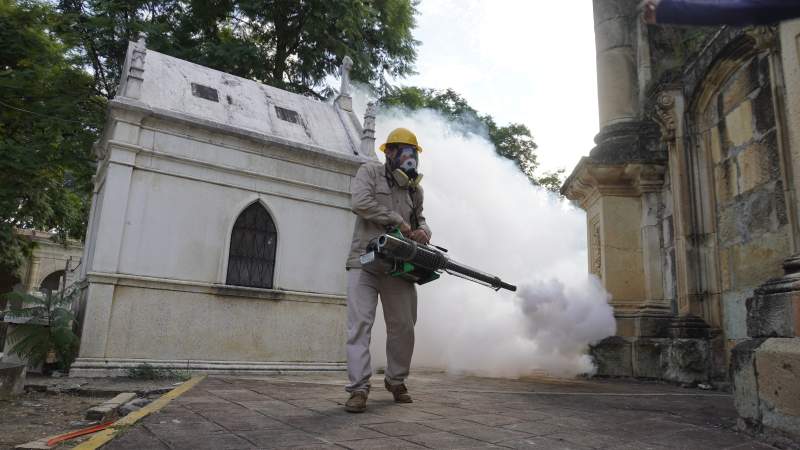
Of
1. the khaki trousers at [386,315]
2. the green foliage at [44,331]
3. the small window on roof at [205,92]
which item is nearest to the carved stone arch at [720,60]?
the khaki trousers at [386,315]

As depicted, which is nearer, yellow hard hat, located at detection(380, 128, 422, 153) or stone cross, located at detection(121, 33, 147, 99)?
yellow hard hat, located at detection(380, 128, 422, 153)

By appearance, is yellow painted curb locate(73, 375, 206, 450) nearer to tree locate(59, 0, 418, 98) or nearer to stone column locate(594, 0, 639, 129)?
stone column locate(594, 0, 639, 129)

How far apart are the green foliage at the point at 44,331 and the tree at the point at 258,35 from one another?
11.2m

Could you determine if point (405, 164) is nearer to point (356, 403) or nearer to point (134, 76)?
point (356, 403)

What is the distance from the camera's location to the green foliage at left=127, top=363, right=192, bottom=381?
775 centimetres

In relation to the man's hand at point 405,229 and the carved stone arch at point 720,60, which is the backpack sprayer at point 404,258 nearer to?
the man's hand at point 405,229

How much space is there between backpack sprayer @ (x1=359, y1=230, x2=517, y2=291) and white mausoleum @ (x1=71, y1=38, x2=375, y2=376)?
521 cm

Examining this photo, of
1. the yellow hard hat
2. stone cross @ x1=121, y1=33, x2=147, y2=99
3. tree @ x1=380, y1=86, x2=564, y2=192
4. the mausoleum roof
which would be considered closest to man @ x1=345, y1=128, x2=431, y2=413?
the yellow hard hat

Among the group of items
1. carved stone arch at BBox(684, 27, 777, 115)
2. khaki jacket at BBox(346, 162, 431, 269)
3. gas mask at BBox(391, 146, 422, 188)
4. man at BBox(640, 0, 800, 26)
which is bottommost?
khaki jacket at BBox(346, 162, 431, 269)

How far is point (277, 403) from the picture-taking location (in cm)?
438

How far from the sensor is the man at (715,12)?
258 cm

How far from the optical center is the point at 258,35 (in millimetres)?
19484

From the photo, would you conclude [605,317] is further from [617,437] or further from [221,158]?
[221,158]

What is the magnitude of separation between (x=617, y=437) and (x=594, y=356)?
4887mm
